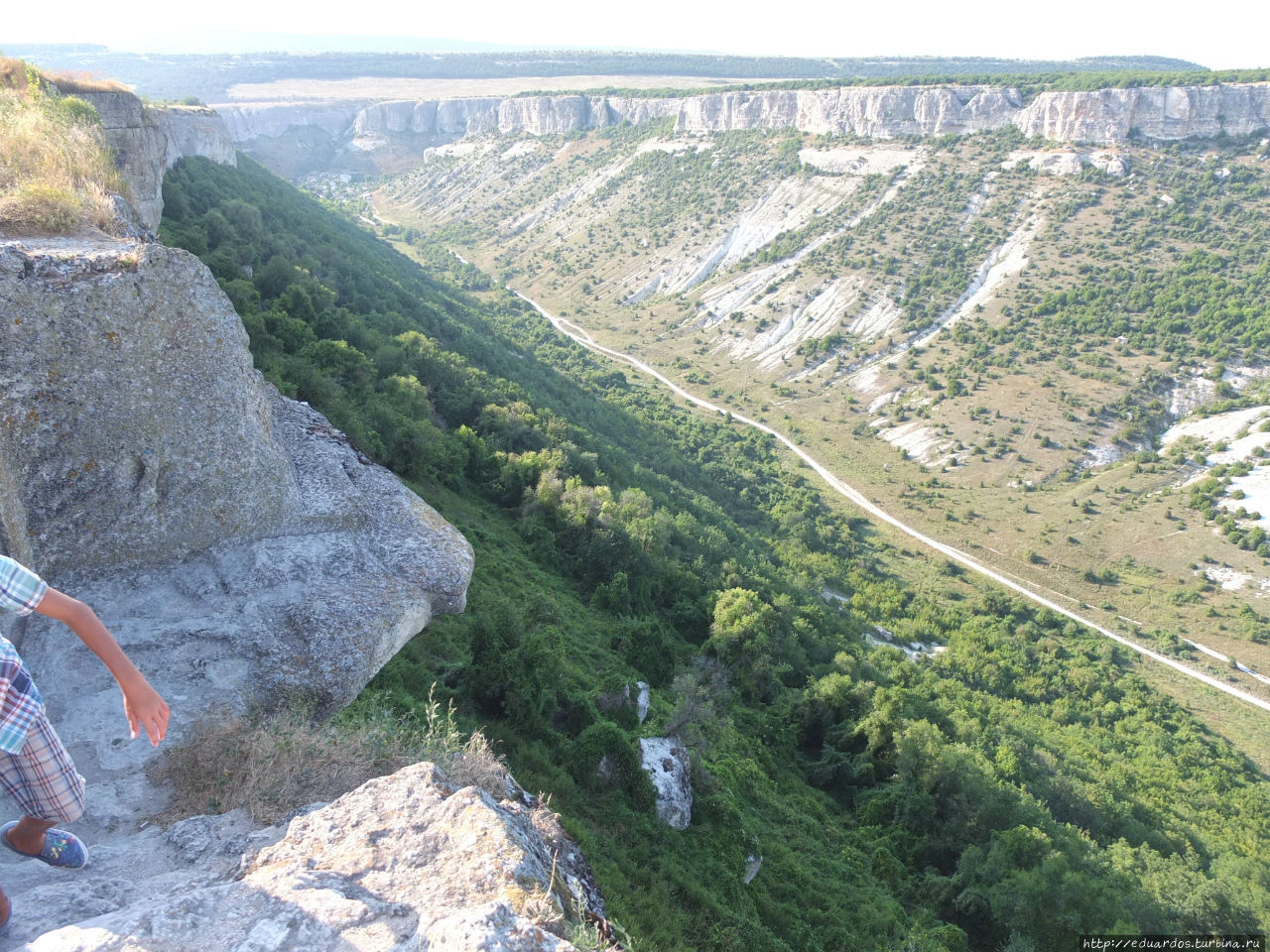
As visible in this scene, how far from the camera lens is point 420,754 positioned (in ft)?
23.2

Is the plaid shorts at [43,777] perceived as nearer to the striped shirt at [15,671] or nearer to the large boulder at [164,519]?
the striped shirt at [15,671]

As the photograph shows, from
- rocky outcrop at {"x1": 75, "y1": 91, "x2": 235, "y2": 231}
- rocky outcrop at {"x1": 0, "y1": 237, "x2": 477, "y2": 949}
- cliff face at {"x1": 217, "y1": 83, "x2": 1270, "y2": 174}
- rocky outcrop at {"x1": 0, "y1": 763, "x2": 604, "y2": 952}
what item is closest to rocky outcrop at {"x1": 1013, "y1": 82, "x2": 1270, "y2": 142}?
cliff face at {"x1": 217, "y1": 83, "x2": 1270, "y2": 174}

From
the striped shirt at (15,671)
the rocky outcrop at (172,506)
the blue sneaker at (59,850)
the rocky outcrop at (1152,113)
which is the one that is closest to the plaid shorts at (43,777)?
the striped shirt at (15,671)

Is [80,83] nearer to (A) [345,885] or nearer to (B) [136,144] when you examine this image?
(B) [136,144]

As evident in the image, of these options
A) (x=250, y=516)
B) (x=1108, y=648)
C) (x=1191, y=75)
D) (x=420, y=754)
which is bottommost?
(x=1108, y=648)

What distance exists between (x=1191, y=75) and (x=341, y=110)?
157930mm

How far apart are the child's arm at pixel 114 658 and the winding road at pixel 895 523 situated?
140ft

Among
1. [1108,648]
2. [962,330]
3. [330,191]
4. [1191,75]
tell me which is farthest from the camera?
[330,191]

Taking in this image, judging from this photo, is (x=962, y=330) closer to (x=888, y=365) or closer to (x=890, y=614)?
(x=888, y=365)

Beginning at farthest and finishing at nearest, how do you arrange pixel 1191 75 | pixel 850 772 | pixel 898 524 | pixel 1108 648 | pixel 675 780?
pixel 1191 75 < pixel 898 524 < pixel 1108 648 < pixel 850 772 < pixel 675 780

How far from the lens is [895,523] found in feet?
154

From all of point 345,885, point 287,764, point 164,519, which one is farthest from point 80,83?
point 345,885

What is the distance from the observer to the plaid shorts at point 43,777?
4773mm

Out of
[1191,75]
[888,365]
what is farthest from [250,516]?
[1191,75]
